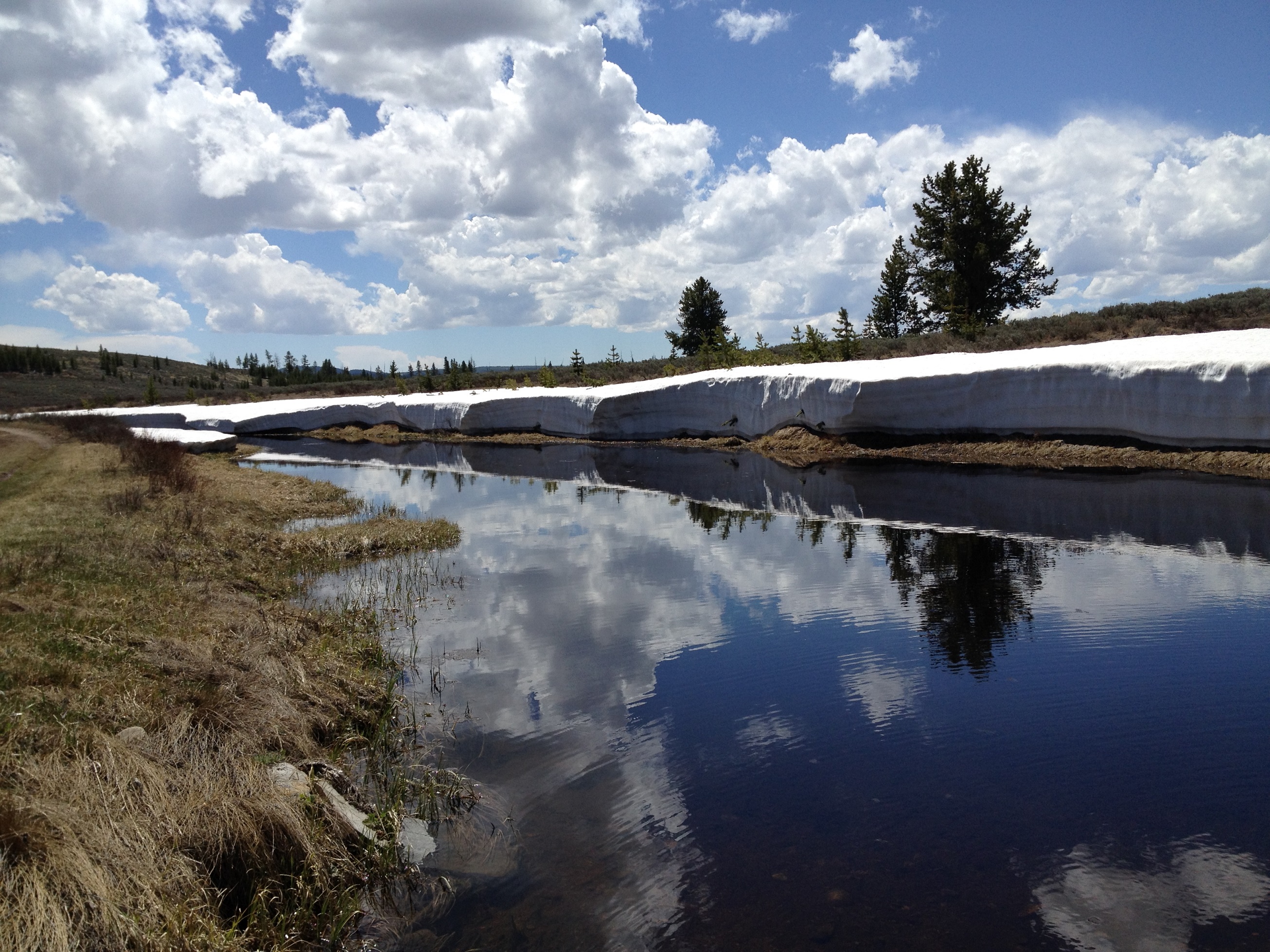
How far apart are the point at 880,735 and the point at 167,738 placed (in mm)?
4600

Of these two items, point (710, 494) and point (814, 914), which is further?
point (710, 494)

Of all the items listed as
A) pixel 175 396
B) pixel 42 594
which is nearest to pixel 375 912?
pixel 42 594

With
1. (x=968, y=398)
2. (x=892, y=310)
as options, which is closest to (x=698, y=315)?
(x=892, y=310)

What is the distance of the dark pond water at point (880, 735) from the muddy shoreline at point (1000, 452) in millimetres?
4725

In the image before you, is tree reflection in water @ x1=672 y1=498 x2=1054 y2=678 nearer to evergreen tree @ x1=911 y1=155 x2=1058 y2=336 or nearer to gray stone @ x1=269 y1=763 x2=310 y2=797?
gray stone @ x1=269 y1=763 x2=310 y2=797

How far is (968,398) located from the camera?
70.7 feet

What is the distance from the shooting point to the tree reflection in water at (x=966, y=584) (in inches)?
315

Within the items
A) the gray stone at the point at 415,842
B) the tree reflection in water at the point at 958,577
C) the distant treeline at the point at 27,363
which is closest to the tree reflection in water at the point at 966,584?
the tree reflection in water at the point at 958,577

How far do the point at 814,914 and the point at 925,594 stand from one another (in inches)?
237

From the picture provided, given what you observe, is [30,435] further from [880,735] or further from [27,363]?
[27,363]

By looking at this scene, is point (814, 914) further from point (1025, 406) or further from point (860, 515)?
point (1025, 406)

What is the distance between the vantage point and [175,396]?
60469mm

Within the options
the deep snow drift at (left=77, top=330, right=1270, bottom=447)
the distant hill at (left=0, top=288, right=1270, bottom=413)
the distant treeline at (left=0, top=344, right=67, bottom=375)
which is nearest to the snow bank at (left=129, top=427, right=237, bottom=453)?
the deep snow drift at (left=77, top=330, right=1270, bottom=447)

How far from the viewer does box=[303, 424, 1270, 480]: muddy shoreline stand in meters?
17.2
